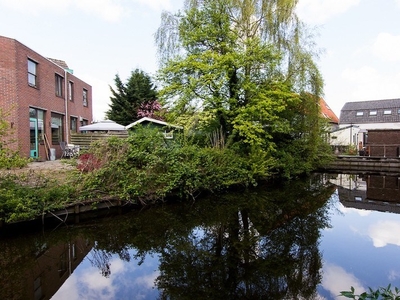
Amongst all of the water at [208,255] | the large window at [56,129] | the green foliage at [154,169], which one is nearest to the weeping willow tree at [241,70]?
the green foliage at [154,169]

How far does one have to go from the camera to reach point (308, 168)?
53.9 feet

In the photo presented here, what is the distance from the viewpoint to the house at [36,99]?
12758 mm

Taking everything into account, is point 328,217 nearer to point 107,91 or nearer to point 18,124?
point 18,124

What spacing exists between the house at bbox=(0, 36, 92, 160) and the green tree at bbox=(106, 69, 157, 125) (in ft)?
27.3

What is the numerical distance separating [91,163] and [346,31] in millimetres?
12324

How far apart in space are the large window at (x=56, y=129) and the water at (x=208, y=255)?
10.3m

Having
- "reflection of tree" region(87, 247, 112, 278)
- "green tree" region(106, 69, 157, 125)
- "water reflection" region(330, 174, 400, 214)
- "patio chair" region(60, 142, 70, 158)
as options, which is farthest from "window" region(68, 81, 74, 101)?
"water reflection" region(330, 174, 400, 214)

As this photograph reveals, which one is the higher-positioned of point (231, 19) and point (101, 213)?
point (231, 19)

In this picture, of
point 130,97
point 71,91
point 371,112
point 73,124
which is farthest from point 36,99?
point 371,112

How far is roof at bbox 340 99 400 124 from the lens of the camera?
111 ft

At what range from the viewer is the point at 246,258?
5.60 m

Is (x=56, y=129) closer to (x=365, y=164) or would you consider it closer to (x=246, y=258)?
(x=246, y=258)

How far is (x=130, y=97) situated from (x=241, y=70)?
18.5 m

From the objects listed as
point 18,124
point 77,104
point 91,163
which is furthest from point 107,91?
point 91,163
